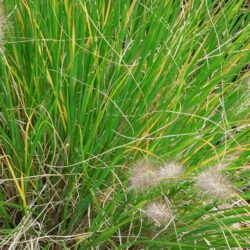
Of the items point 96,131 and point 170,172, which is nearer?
point 170,172

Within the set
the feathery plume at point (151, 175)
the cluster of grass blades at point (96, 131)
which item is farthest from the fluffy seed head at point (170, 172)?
the cluster of grass blades at point (96, 131)

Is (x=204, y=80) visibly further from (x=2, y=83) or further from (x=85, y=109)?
(x=2, y=83)

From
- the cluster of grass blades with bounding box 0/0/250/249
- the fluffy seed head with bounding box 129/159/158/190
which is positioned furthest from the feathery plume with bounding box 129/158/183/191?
the cluster of grass blades with bounding box 0/0/250/249

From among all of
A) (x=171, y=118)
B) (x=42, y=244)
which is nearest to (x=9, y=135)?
(x=42, y=244)

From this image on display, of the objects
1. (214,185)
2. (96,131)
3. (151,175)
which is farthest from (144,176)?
(96,131)

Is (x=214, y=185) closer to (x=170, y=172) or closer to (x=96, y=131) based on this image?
(x=170, y=172)
